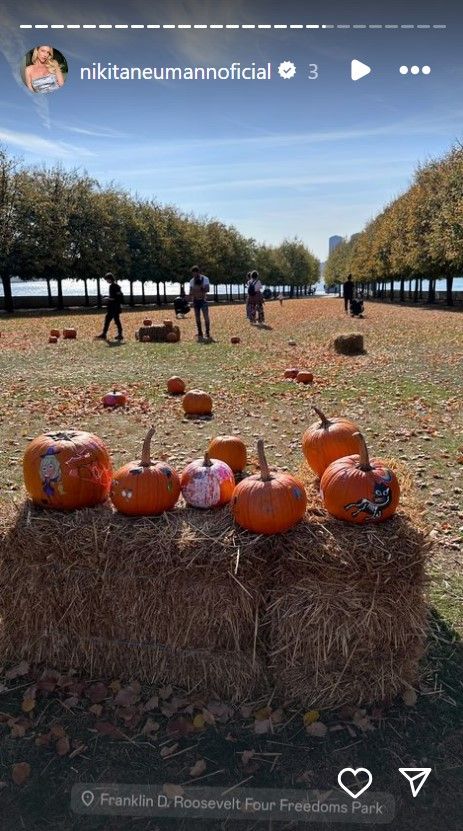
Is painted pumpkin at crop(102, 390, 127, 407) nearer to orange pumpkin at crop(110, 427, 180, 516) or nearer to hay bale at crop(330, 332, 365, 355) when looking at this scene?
orange pumpkin at crop(110, 427, 180, 516)

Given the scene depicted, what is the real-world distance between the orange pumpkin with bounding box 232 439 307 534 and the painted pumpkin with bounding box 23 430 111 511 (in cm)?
105

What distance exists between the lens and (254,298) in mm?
26859

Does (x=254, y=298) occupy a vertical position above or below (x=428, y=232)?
below

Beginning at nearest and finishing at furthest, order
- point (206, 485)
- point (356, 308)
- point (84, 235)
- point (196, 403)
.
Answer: point (206, 485), point (196, 403), point (356, 308), point (84, 235)

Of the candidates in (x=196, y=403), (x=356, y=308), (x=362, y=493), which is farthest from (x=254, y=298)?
(x=362, y=493)

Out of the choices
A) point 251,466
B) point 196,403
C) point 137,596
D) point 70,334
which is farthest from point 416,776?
point 70,334

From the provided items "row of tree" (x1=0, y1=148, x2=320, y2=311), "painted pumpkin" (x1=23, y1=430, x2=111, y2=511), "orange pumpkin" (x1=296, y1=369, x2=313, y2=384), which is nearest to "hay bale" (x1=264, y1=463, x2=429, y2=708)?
"painted pumpkin" (x1=23, y1=430, x2=111, y2=511)

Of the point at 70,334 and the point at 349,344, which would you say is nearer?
the point at 349,344

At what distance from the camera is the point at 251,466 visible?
6.23 meters

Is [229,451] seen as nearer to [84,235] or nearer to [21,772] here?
[21,772]

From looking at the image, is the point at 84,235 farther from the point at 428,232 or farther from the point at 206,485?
the point at 206,485

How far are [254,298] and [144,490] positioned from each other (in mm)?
24168

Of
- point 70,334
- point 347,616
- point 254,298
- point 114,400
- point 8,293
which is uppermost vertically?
point 8,293

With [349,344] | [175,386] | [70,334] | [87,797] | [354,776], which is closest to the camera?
[87,797]
